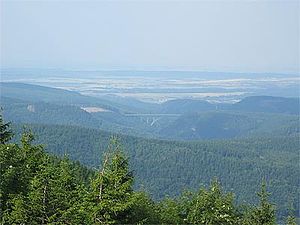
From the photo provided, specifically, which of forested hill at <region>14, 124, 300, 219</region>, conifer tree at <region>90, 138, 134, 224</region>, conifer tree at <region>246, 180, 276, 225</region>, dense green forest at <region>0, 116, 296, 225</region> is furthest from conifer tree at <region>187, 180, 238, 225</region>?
forested hill at <region>14, 124, 300, 219</region>

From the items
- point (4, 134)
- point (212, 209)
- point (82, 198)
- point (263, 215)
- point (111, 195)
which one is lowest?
point (212, 209)

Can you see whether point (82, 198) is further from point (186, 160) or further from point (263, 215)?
point (186, 160)

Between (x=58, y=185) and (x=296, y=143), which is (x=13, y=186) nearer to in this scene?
(x=58, y=185)

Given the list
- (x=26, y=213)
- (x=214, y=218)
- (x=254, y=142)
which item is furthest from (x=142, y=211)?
(x=254, y=142)

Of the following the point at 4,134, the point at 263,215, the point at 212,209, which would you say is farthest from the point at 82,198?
the point at 4,134

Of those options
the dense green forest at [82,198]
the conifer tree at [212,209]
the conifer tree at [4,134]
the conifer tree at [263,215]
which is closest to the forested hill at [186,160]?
the conifer tree at [212,209]
